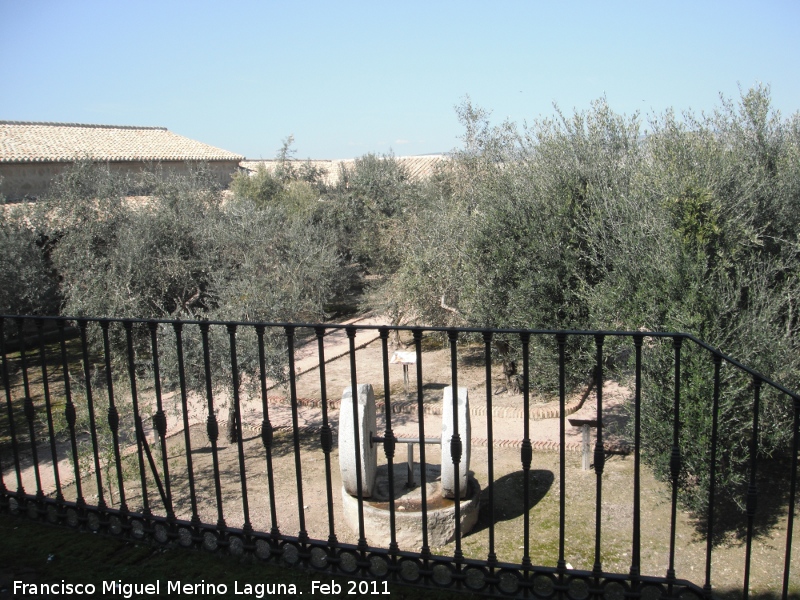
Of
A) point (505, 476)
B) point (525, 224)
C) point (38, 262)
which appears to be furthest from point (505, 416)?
point (38, 262)

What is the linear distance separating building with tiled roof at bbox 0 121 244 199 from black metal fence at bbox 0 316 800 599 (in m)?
12.7

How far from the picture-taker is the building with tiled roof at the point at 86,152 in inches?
942

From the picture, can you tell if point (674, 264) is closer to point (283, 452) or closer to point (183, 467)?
point (283, 452)

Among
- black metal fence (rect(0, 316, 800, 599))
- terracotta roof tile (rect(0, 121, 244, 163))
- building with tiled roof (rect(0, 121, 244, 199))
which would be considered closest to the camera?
black metal fence (rect(0, 316, 800, 599))

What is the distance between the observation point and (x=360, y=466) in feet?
13.4

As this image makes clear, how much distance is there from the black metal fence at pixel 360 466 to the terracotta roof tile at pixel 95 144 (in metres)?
13.7

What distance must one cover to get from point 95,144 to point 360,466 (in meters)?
28.4

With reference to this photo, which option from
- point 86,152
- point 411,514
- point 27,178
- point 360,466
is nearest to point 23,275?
point 27,178

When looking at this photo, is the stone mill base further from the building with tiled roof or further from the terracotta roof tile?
the terracotta roof tile

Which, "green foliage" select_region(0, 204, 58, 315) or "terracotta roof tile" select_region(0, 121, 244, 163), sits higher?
"terracotta roof tile" select_region(0, 121, 244, 163)

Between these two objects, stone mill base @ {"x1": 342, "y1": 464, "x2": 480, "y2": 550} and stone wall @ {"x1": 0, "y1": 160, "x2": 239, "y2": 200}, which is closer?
stone mill base @ {"x1": 342, "y1": 464, "x2": 480, "y2": 550}

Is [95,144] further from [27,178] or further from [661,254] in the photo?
[661,254]

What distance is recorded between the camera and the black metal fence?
2.71 m

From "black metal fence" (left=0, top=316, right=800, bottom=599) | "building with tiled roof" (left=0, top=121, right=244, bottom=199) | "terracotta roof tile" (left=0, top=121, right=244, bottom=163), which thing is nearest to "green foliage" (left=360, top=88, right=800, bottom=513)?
"black metal fence" (left=0, top=316, right=800, bottom=599)
